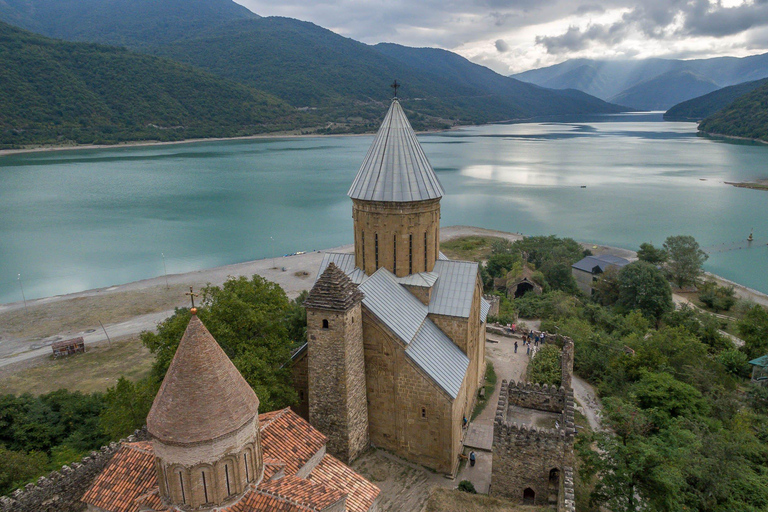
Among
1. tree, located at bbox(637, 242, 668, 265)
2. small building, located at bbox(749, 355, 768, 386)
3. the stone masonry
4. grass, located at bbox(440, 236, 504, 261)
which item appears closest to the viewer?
the stone masonry

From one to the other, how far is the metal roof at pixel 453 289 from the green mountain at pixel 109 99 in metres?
109

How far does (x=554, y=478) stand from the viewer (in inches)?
410

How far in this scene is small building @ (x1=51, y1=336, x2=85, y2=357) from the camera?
76.7 ft

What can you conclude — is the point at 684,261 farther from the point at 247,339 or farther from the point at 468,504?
the point at 247,339

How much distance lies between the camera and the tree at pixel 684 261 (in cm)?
3338

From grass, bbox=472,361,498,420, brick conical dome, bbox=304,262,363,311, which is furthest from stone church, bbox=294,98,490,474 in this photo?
grass, bbox=472,361,498,420

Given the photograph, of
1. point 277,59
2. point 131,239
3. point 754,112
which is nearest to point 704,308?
point 131,239

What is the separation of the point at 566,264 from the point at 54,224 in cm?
5366

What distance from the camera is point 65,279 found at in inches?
1486

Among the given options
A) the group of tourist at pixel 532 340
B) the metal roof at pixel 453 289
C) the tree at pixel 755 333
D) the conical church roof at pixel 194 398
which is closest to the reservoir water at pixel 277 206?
the tree at pixel 755 333

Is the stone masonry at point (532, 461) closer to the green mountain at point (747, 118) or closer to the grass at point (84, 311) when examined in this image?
the grass at point (84, 311)

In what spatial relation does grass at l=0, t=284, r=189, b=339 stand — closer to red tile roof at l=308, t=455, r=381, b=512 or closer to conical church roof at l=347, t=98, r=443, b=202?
conical church roof at l=347, t=98, r=443, b=202

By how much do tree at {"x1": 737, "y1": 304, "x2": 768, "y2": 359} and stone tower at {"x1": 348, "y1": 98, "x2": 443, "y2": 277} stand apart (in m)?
15.3

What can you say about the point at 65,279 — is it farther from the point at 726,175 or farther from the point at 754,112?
the point at 754,112
